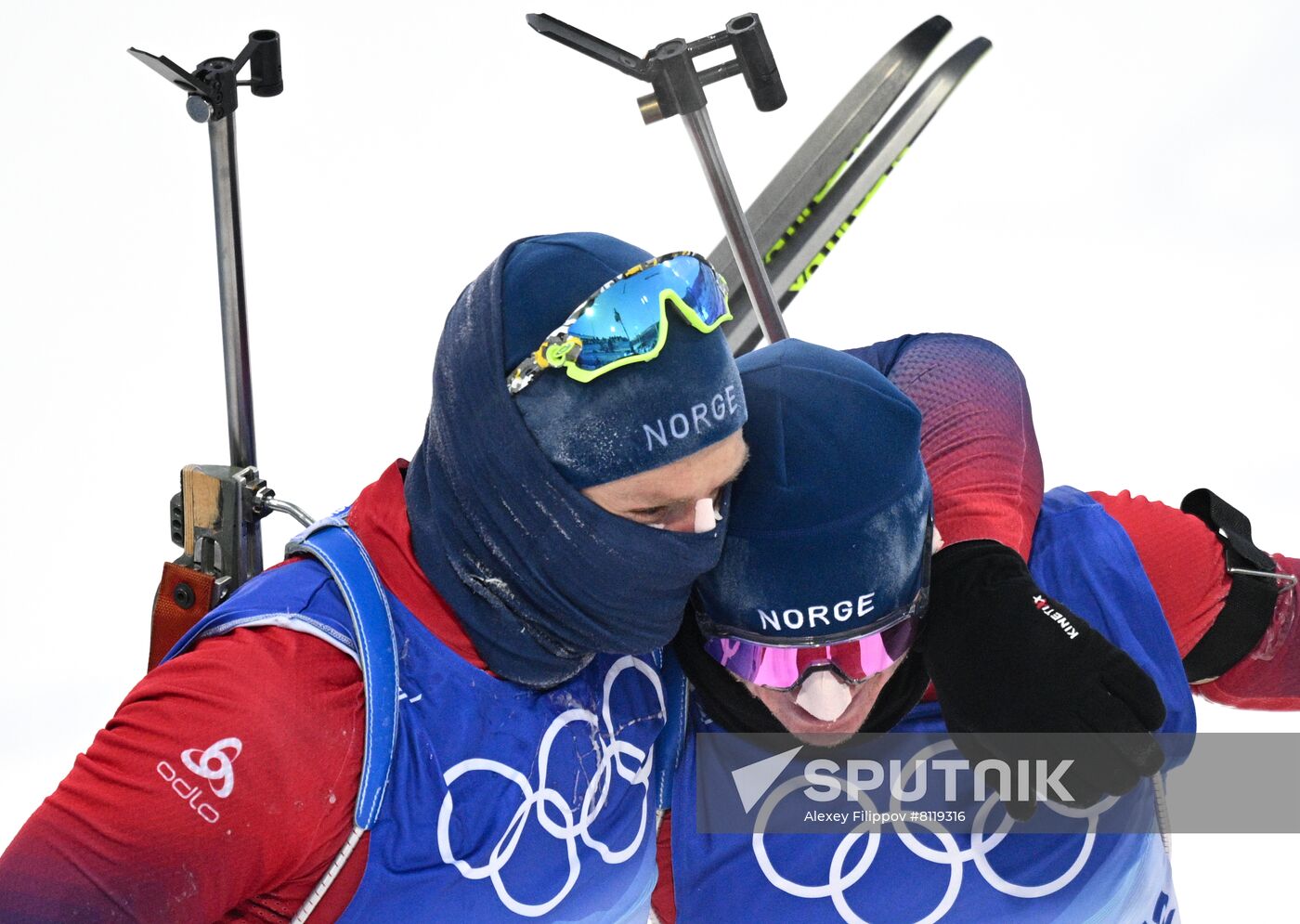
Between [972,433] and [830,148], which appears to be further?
[830,148]

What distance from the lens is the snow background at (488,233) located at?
12.0 ft

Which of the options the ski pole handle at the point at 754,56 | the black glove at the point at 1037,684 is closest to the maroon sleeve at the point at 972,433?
the black glove at the point at 1037,684

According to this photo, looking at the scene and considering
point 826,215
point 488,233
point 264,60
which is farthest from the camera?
point 488,233

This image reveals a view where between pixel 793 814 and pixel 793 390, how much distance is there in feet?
2.09

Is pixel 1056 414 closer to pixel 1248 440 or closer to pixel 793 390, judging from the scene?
pixel 1248 440

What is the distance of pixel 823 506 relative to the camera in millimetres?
1769

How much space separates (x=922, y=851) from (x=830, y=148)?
1.73 meters

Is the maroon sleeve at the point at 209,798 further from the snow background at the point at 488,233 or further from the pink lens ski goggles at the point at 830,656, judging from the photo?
the snow background at the point at 488,233

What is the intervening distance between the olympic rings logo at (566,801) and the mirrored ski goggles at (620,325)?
0.44 meters

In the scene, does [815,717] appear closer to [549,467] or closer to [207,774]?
[549,467]

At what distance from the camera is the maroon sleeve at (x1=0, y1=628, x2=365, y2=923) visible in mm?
1545

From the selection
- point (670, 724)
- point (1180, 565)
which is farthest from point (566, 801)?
point (1180, 565)

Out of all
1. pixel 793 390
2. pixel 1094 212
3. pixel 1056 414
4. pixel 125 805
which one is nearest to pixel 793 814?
pixel 793 390

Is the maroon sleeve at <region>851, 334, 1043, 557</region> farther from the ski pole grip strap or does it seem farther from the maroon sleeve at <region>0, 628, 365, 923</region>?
the maroon sleeve at <region>0, 628, 365, 923</region>
